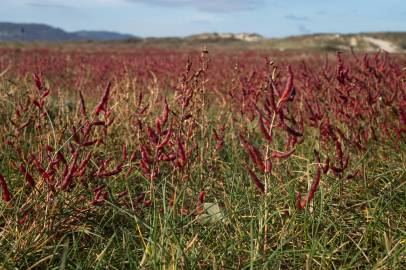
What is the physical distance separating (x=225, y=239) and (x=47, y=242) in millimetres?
767

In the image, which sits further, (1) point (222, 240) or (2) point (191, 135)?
(2) point (191, 135)

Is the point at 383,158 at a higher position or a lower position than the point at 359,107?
lower

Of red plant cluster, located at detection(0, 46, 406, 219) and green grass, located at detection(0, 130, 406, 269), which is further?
red plant cluster, located at detection(0, 46, 406, 219)

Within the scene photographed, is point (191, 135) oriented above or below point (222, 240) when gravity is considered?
above

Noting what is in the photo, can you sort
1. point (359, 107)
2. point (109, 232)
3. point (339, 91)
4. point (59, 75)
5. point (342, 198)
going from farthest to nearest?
point (59, 75) → point (359, 107) → point (339, 91) → point (342, 198) → point (109, 232)

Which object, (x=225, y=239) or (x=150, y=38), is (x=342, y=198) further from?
(x=150, y=38)

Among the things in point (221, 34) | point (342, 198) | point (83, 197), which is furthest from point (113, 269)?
point (221, 34)

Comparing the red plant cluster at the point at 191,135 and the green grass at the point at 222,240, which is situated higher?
the red plant cluster at the point at 191,135

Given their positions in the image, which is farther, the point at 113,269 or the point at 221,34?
the point at 221,34

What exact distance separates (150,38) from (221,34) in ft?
53.1

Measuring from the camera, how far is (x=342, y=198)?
2.56 meters

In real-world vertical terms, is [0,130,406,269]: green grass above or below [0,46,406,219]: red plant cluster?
below

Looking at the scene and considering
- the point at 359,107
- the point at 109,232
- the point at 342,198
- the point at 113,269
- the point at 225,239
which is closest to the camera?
the point at 113,269

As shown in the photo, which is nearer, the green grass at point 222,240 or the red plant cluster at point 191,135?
the green grass at point 222,240
